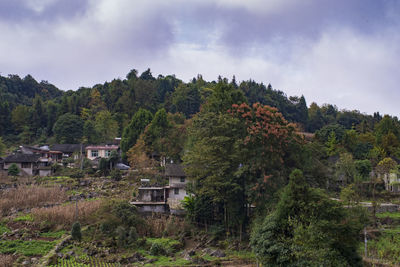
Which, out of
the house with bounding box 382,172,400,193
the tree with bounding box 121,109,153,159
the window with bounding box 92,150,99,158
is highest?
the tree with bounding box 121,109,153,159

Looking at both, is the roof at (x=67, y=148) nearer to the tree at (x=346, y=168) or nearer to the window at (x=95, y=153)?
the window at (x=95, y=153)

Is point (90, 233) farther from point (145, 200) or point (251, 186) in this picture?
point (251, 186)

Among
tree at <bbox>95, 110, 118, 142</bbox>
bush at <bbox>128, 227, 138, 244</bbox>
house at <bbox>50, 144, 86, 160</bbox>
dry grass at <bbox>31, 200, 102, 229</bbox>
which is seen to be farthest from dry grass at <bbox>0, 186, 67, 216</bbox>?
tree at <bbox>95, 110, 118, 142</bbox>

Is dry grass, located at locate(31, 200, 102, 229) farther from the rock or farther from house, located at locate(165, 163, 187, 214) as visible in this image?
the rock

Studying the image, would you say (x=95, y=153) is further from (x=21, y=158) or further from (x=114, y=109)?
(x=114, y=109)

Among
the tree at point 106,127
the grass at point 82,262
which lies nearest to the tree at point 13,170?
the tree at point 106,127

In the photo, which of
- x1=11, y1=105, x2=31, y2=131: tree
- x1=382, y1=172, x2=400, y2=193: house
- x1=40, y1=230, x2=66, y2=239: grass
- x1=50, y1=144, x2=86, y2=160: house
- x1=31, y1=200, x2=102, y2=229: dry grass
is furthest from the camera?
x1=11, y1=105, x2=31, y2=131: tree

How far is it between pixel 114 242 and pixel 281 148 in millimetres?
11559

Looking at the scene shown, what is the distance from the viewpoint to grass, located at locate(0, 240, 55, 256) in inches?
669

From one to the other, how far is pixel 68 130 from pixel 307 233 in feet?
157

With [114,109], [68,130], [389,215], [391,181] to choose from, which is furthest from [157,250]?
[114,109]

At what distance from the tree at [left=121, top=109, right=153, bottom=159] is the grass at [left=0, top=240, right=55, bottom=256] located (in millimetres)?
23402

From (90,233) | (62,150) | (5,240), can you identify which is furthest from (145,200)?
(62,150)

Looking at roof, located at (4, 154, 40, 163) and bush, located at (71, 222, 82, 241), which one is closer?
bush, located at (71, 222, 82, 241)
